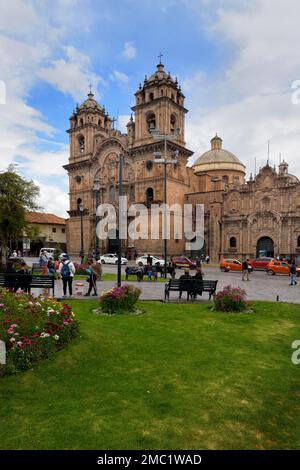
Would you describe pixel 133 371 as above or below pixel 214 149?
below

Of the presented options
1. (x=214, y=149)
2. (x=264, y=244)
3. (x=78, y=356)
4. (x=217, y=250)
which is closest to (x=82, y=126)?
(x=214, y=149)

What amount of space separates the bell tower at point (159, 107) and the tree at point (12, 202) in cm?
2057

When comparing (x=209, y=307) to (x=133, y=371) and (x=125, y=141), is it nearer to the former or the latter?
(x=133, y=371)

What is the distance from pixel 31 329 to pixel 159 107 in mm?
38936

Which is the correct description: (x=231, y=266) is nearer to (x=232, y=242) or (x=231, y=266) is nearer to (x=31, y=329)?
(x=232, y=242)

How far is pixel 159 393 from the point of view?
5086 mm

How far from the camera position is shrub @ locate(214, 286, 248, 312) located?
34.9ft

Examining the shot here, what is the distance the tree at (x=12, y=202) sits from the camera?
24.8 metres

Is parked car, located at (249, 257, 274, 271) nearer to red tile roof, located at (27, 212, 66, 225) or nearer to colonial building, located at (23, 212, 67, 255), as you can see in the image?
colonial building, located at (23, 212, 67, 255)

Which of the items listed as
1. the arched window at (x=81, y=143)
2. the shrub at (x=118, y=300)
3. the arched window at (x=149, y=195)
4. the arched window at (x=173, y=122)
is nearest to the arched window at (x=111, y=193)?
the arched window at (x=149, y=195)

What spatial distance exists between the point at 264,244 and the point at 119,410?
1472 inches

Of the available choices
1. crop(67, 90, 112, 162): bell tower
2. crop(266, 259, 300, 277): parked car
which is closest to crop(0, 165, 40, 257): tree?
crop(266, 259, 300, 277): parked car
